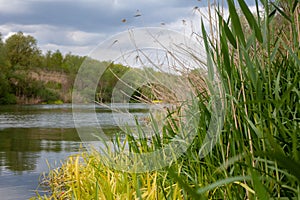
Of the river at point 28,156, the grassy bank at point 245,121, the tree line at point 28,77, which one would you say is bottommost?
the river at point 28,156

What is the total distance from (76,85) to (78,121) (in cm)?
29

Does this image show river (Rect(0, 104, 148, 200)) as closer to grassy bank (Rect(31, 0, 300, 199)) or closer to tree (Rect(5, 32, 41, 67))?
grassy bank (Rect(31, 0, 300, 199))

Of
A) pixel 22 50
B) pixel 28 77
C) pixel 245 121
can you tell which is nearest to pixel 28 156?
pixel 245 121

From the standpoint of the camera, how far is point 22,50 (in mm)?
40562

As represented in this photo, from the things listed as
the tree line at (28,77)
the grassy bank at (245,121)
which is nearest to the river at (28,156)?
the grassy bank at (245,121)

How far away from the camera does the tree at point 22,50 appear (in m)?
39.0

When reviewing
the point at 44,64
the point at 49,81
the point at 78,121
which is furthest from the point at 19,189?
the point at 44,64

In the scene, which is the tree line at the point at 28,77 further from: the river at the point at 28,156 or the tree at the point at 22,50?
the river at the point at 28,156

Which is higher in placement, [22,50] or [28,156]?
[22,50]

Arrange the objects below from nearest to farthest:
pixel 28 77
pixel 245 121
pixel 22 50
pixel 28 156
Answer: pixel 245 121 → pixel 28 156 → pixel 28 77 → pixel 22 50

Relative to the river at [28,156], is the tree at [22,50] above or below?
above

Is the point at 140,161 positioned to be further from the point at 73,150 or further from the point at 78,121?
the point at 73,150

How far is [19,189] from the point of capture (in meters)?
3.98

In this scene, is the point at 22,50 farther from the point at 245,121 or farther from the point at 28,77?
the point at 245,121
